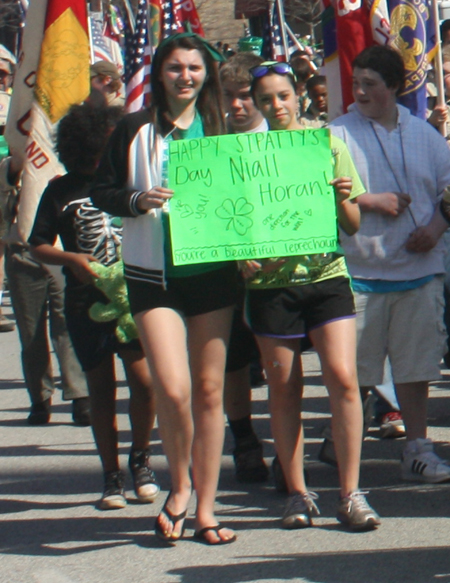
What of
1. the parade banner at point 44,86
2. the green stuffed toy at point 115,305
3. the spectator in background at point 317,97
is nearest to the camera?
the green stuffed toy at point 115,305

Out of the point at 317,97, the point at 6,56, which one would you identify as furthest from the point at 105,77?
the point at 6,56

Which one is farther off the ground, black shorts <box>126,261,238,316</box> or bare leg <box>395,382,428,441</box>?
black shorts <box>126,261,238,316</box>

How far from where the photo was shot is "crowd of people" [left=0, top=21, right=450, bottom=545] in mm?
4352

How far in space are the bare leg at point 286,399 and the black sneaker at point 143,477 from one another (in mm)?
794

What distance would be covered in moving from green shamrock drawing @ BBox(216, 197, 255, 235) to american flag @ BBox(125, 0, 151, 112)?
463 centimetres

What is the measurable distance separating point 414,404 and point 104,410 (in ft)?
4.52

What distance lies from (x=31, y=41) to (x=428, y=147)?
3073 mm

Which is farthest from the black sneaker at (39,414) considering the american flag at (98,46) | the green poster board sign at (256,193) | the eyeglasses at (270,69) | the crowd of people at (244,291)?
the american flag at (98,46)

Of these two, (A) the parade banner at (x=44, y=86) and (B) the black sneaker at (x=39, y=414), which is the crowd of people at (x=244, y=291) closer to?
(A) the parade banner at (x=44, y=86)

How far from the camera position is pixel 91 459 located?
20.2 feet

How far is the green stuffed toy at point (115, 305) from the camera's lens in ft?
16.6

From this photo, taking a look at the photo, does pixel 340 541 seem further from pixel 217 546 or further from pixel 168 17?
pixel 168 17

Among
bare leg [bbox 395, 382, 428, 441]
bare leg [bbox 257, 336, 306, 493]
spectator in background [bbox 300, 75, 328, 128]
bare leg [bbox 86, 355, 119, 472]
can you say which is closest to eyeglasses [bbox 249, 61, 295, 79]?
bare leg [bbox 257, 336, 306, 493]

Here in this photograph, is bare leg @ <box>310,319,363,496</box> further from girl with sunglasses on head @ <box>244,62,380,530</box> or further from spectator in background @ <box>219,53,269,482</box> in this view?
spectator in background @ <box>219,53,269,482</box>
